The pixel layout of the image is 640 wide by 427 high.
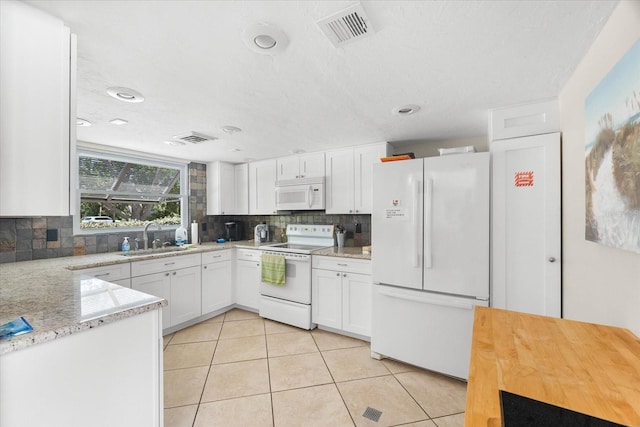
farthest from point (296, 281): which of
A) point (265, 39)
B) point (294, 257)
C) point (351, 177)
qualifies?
point (265, 39)

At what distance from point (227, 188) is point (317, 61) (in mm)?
3191

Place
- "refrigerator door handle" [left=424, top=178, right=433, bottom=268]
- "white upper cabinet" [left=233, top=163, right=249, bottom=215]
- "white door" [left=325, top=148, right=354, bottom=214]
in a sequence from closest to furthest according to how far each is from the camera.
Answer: "refrigerator door handle" [left=424, top=178, right=433, bottom=268]
"white door" [left=325, top=148, right=354, bottom=214]
"white upper cabinet" [left=233, top=163, right=249, bottom=215]

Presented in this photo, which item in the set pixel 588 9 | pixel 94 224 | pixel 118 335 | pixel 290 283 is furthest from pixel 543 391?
pixel 94 224

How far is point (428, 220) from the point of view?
2.26 meters

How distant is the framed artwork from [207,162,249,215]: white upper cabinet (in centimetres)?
391

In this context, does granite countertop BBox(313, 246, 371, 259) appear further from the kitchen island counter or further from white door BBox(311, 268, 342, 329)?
the kitchen island counter

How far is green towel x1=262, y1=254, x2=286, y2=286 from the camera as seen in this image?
328 centimetres

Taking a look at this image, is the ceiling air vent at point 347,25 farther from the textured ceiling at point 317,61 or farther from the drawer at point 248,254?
the drawer at point 248,254

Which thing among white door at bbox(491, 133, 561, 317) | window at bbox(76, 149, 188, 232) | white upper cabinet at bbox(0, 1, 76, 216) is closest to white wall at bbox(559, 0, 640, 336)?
white door at bbox(491, 133, 561, 317)

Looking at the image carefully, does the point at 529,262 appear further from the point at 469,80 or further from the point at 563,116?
the point at 469,80

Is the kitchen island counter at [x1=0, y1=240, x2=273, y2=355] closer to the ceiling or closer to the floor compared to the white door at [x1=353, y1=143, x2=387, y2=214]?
closer to the floor

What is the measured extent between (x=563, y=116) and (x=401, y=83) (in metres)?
1.17

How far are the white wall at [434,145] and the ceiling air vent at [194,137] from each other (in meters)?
2.15

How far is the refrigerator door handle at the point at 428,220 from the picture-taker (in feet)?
7.36
